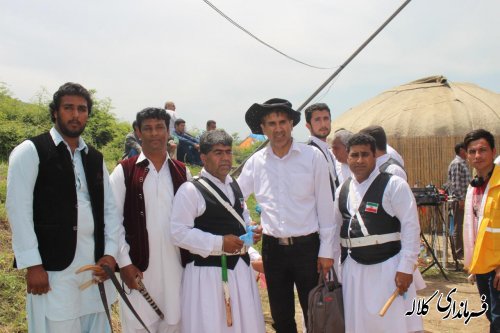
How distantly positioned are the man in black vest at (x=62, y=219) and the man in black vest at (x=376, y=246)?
170 centimetres

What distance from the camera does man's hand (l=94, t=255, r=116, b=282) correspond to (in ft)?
9.69

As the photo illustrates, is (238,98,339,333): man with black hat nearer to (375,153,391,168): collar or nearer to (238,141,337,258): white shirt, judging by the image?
(238,141,337,258): white shirt

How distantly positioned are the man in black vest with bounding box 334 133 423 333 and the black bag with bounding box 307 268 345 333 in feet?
0.41

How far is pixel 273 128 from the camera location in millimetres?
3654

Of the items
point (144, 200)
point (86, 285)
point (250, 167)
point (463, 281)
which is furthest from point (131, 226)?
point (463, 281)

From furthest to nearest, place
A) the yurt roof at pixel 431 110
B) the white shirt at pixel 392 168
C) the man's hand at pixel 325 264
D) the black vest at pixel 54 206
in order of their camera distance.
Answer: the yurt roof at pixel 431 110 < the white shirt at pixel 392 168 < the man's hand at pixel 325 264 < the black vest at pixel 54 206

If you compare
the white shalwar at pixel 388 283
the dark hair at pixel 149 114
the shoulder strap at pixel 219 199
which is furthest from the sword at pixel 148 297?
the white shalwar at pixel 388 283

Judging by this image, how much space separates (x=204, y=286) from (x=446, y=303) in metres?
4.34

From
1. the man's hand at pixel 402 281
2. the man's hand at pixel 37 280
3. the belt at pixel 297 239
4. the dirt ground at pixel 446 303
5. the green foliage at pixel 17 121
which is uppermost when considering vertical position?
the green foliage at pixel 17 121

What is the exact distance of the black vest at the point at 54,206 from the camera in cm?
279

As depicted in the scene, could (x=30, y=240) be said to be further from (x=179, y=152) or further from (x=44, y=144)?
(x=179, y=152)

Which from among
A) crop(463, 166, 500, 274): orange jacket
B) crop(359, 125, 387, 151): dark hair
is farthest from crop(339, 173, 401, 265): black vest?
crop(359, 125, 387, 151): dark hair

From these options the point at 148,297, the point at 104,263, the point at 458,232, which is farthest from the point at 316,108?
the point at 458,232

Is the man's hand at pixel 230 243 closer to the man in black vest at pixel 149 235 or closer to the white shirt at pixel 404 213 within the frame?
the man in black vest at pixel 149 235
